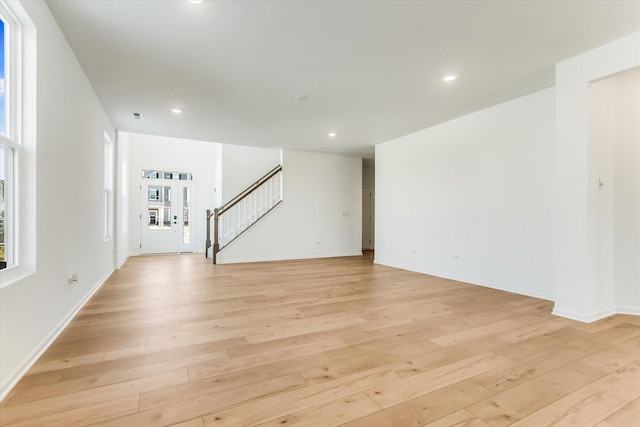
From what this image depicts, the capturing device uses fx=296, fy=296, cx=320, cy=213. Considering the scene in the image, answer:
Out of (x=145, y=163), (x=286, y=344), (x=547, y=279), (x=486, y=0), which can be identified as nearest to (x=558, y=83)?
(x=486, y=0)

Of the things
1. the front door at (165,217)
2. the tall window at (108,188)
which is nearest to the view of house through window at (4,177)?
the tall window at (108,188)

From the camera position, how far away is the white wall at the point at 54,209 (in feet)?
6.24

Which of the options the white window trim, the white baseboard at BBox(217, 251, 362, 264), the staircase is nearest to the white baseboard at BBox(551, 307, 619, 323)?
the white window trim

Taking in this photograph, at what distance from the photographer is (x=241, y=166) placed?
812 cm

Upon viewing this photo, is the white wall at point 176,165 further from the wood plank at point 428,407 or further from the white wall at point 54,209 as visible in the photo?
the wood plank at point 428,407

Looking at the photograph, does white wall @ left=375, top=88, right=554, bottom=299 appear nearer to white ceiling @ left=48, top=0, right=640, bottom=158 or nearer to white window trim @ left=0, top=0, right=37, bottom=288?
white ceiling @ left=48, top=0, right=640, bottom=158

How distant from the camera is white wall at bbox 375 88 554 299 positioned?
385 centimetres

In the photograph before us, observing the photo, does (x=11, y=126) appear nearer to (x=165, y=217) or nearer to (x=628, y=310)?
(x=628, y=310)

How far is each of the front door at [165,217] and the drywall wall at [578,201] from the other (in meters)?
8.49

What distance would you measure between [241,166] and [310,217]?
2.40 m

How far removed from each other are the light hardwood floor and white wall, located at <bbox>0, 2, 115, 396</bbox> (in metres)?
0.21

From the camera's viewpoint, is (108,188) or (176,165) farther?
(176,165)

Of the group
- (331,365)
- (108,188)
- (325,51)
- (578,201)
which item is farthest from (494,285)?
(108,188)

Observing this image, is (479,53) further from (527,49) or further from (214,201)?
(214,201)
